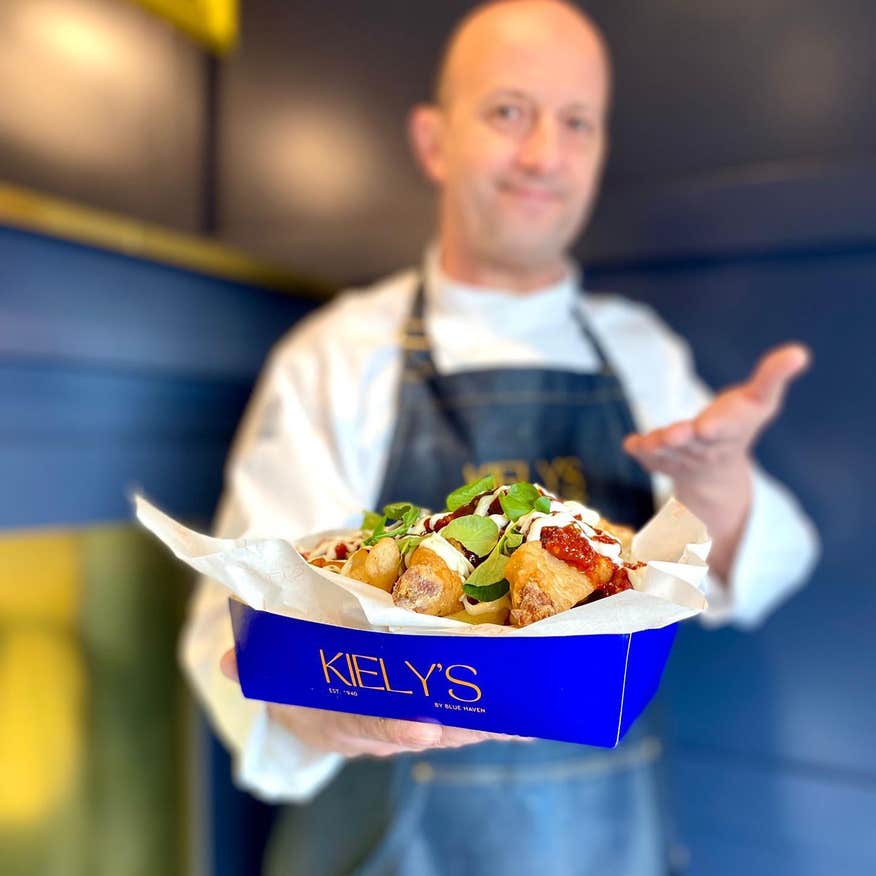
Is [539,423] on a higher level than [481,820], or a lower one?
higher

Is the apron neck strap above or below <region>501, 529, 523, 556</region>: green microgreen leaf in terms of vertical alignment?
above

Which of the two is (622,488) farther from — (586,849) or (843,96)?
(843,96)

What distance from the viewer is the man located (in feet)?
2.98

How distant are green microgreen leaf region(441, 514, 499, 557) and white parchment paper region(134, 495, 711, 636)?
0.15 ft

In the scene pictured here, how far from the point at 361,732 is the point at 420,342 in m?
0.49

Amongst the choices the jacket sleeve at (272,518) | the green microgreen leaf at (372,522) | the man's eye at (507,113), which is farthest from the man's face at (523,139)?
the green microgreen leaf at (372,522)

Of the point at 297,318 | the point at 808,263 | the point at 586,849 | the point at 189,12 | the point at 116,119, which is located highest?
the point at 189,12

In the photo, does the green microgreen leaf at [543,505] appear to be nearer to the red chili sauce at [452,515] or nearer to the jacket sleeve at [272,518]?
the red chili sauce at [452,515]

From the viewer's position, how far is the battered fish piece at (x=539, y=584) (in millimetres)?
456

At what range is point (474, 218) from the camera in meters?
0.97

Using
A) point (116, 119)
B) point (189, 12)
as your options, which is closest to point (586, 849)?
point (116, 119)

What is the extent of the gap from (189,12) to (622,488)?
41.7 inches

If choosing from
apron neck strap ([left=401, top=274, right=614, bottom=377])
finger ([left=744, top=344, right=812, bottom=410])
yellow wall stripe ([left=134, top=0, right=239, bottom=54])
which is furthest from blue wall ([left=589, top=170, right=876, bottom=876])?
yellow wall stripe ([left=134, top=0, right=239, bottom=54])

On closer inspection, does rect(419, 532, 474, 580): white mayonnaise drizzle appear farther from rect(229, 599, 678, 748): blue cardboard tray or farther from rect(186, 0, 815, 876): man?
rect(186, 0, 815, 876): man
